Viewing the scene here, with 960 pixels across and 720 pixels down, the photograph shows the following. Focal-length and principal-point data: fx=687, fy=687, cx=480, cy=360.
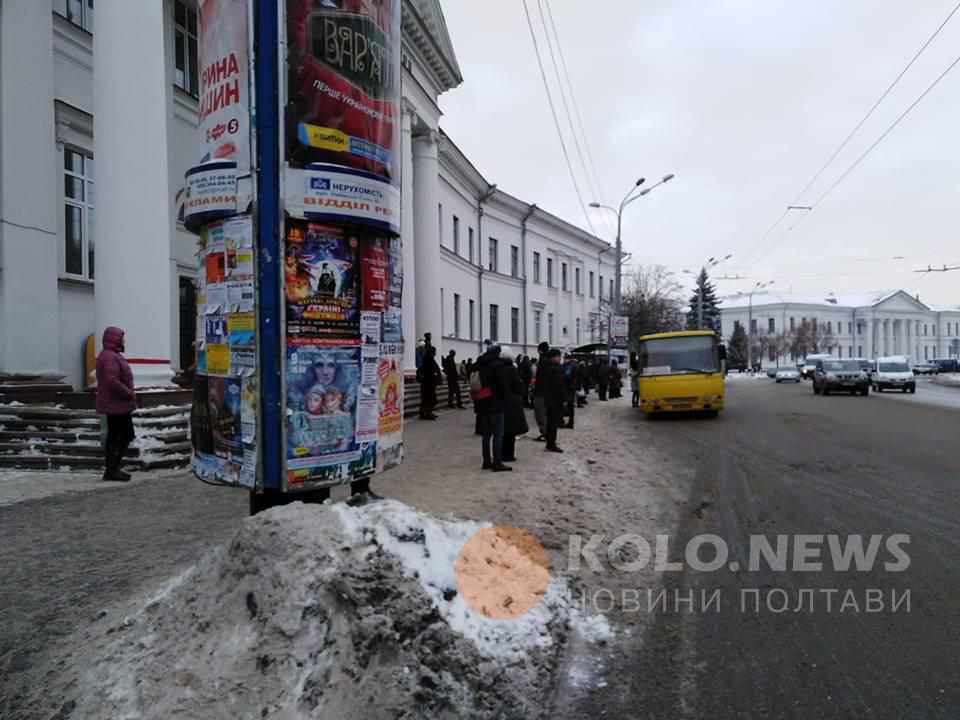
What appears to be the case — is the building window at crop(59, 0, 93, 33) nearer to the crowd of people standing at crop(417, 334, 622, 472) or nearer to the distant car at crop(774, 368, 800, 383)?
the crowd of people standing at crop(417, 334, 622, 472)

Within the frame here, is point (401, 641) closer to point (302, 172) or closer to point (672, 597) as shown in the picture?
point (672, 597)

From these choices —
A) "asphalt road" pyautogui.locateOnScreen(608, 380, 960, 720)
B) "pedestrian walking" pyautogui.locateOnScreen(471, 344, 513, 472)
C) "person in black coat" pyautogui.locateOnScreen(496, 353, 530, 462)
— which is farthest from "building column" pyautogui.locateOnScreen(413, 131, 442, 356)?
"asphalt road" pyautogui.locateOnScreen(608, 380, 960, 720)

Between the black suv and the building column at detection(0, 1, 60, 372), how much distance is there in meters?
30.5

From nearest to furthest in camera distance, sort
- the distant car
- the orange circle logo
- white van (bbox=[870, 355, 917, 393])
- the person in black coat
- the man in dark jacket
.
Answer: the orange circle logo
the person in black coat
the man in dark jacket
white van (bbox=[870, 355, 917, 393])
the distant car

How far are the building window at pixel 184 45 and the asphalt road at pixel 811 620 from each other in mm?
14005

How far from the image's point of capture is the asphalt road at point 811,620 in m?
3.34

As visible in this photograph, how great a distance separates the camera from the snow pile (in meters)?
3.15

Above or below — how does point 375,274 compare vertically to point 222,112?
below

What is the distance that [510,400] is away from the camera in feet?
31.2

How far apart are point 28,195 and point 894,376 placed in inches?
1482

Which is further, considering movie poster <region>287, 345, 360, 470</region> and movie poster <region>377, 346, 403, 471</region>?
movie poster <region>377, 346, 403, 471</region>

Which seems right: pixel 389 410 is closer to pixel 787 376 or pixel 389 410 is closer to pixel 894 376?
pixel 894 376

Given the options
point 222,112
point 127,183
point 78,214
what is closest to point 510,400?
point 222,112

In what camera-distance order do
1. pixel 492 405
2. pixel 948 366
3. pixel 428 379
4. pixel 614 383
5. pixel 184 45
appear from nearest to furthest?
pixel 492 405 < pixel 184 45 < pixel 428 379 < pixel 614 383 < pixel 948 366
